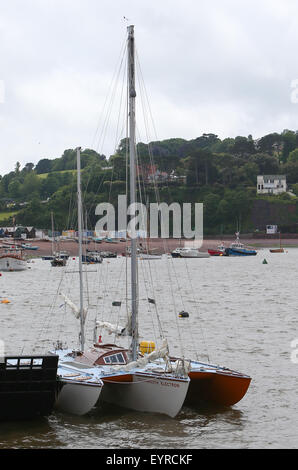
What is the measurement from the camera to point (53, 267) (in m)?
111

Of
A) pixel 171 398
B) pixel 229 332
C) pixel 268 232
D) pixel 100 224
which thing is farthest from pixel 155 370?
pixel 268 232

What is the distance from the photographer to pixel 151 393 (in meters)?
22.6

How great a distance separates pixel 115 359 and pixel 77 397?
2.45 metres

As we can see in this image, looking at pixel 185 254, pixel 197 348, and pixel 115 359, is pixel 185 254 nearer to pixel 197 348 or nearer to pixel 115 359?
pixel 197 348

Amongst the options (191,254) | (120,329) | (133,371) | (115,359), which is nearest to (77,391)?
(133,371)

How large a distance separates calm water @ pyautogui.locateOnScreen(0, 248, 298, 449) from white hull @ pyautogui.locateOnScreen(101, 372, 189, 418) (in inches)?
12.6

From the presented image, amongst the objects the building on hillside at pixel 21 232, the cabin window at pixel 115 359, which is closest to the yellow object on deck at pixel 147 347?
the cabin window at pixel 115 359

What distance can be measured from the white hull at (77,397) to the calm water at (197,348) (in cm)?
34

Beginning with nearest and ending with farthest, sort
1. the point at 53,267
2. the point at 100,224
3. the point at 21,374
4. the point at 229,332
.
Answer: the point at 21,374, the point at 229,332, the point at 53,267, the point at 100,224

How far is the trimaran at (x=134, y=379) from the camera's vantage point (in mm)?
22312

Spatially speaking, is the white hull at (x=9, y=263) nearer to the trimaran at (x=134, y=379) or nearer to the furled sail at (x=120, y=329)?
the furled sail at (x=120, y=329)

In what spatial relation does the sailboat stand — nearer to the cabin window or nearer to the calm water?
the calm water
